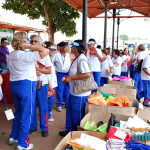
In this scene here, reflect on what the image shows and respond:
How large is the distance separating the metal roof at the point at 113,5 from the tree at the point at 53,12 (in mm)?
1224

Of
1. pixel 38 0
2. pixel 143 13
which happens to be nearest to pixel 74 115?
pixel 38 0

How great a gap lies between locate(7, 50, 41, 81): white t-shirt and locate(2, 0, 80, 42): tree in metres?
7.88

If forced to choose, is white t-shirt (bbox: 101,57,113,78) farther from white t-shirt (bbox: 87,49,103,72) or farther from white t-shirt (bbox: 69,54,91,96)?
white t-shirt (bbox: 69,54,91,96)

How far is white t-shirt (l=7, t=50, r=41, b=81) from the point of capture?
2629 millimetres

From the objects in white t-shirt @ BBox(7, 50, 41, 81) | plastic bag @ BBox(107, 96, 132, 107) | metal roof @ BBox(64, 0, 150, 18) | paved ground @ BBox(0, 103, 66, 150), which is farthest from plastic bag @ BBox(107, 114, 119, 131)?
metal roof @ BBox(64, 0, 150, 18)

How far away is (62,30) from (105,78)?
5562 mm

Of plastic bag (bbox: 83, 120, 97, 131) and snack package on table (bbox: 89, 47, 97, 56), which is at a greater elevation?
snack package on table (bbox: 89, 47, 97, 56)

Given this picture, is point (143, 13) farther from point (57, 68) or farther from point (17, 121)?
point (17, 121)

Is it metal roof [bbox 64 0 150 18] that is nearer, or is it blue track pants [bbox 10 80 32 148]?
blue track pants [bbox 10 80 32 148]

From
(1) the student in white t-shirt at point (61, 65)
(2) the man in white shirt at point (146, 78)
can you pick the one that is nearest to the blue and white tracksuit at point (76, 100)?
(1) the student in white t-shirt at point (61, 65)

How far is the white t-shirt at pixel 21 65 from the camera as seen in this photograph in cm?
263

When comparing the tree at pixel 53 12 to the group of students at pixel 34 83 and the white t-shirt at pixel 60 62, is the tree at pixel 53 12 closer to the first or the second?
the white t-shirt at pixel 60 62

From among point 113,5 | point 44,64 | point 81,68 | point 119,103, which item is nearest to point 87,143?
point 81,68

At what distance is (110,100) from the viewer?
3.65m
